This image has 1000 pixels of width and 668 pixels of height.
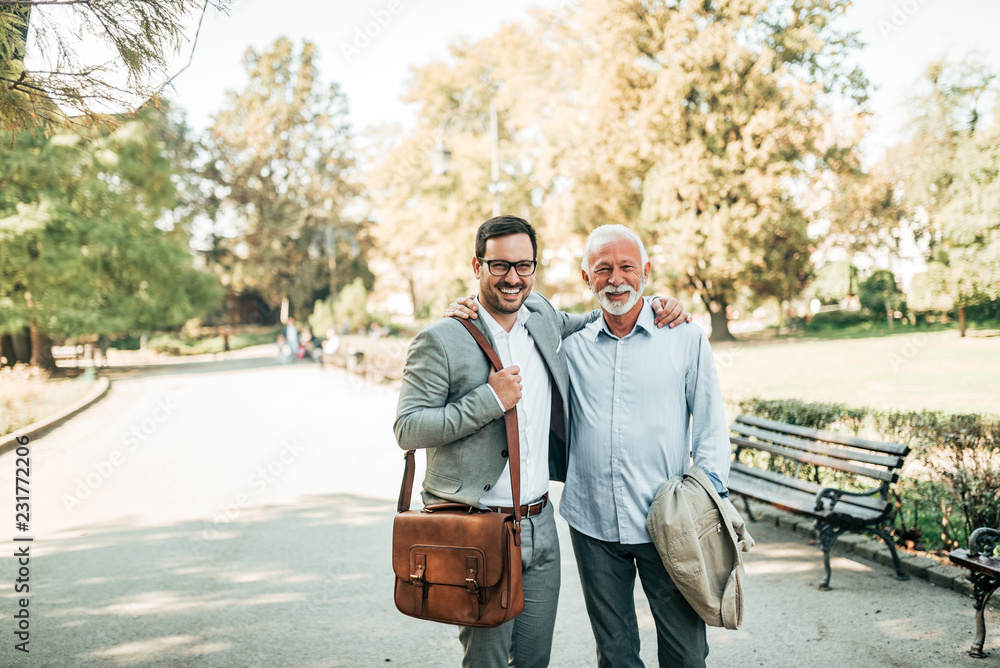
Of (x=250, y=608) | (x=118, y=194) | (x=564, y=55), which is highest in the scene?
(x=564, y=55)

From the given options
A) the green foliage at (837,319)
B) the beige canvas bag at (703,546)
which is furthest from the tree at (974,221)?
the green foliage at (837,319)

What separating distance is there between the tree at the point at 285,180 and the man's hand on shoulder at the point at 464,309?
4271 cm

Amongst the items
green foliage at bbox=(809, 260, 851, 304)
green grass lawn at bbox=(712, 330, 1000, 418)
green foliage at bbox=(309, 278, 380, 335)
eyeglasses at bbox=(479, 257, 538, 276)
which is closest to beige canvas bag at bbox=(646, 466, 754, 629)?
eyeglasses at bbox=(479, 257, 538, 276)

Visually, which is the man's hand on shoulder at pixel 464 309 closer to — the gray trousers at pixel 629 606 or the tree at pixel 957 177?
the gray trousers at pixel 629 606

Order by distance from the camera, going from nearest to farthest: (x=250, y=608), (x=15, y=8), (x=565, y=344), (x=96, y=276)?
(x=565, y=344) → (x=15, y=8) → (x=250, y=608) → (x=96, y=276)

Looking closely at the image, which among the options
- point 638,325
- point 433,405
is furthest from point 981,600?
point 433,405

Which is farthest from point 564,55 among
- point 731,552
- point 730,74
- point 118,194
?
point 731,552

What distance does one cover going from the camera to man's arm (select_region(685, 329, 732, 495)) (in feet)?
7.92

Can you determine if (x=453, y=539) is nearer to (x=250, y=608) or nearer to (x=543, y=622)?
(x=543, y=622)

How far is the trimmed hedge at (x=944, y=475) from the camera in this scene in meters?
4.49

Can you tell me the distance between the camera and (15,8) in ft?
10.5

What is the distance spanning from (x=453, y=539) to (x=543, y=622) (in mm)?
508

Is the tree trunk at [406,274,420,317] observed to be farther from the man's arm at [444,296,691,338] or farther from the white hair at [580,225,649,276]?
the white hair at [580,225,649,276]

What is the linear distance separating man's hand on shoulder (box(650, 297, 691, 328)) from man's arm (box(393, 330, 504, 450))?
0.74 m
